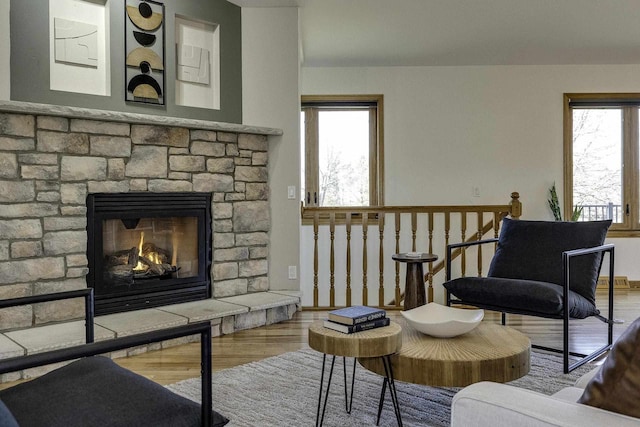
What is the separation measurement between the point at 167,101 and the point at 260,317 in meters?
1.71

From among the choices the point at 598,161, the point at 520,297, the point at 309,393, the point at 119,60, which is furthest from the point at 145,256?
the point at 598,161

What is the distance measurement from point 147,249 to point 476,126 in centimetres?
399

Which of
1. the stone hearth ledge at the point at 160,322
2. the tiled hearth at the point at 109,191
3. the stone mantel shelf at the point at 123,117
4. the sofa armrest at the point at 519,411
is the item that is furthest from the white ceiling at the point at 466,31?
the sofa armrest at the point at 519,411

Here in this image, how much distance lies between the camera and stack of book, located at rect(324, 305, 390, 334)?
2.03m

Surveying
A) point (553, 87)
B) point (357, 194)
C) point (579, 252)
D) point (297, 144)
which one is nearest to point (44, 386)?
point (579, 252)

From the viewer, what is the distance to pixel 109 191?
347 centimetres

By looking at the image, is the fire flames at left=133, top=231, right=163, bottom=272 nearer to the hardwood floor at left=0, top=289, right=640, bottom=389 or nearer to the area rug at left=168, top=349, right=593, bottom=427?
the hardwood floor at left=0, top=289, right=640, bottom=389

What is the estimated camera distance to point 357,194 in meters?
6.10

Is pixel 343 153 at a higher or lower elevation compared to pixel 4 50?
lower

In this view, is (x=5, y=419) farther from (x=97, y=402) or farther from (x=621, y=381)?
(x=621, y=381)

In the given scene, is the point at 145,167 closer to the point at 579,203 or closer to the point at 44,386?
the point at 44,386

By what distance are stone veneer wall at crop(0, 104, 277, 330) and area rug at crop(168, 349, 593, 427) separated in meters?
1.17

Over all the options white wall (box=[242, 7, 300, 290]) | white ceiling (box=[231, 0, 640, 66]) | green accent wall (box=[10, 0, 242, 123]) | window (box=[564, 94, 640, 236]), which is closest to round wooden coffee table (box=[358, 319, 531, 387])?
white wall (box=[242, 7, 300, 290])

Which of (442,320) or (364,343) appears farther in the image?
(442,320)
